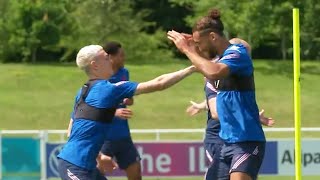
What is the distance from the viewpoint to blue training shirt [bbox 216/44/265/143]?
6.56 metres

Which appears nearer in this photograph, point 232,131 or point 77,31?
point 232,131

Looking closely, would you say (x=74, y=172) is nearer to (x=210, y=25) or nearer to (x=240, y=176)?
(x=240, y=176)

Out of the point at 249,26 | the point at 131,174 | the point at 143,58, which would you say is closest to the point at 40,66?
the point at 143,58

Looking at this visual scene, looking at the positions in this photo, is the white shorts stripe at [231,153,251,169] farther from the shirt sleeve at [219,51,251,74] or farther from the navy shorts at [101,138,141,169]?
the navy shorts at [101,138,141,169]

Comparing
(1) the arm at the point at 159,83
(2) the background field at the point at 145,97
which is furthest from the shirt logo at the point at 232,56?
(2) the background field at the point at 145,97

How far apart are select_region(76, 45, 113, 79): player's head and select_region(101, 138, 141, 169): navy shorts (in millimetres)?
3168

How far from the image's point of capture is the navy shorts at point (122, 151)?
978 centimetres

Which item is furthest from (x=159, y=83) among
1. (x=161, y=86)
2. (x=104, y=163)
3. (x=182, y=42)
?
(x=104, y=163)

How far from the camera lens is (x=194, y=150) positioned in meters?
13.5

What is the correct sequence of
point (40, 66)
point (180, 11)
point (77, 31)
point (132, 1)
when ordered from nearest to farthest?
point (40, 66) → point (77, 31) → point (132, 1) → point (180, 11)

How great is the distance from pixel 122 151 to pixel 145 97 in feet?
73.9

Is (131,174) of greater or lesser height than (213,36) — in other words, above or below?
below

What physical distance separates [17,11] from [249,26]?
1119 centimetres

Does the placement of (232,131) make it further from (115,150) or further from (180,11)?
(180,11)
